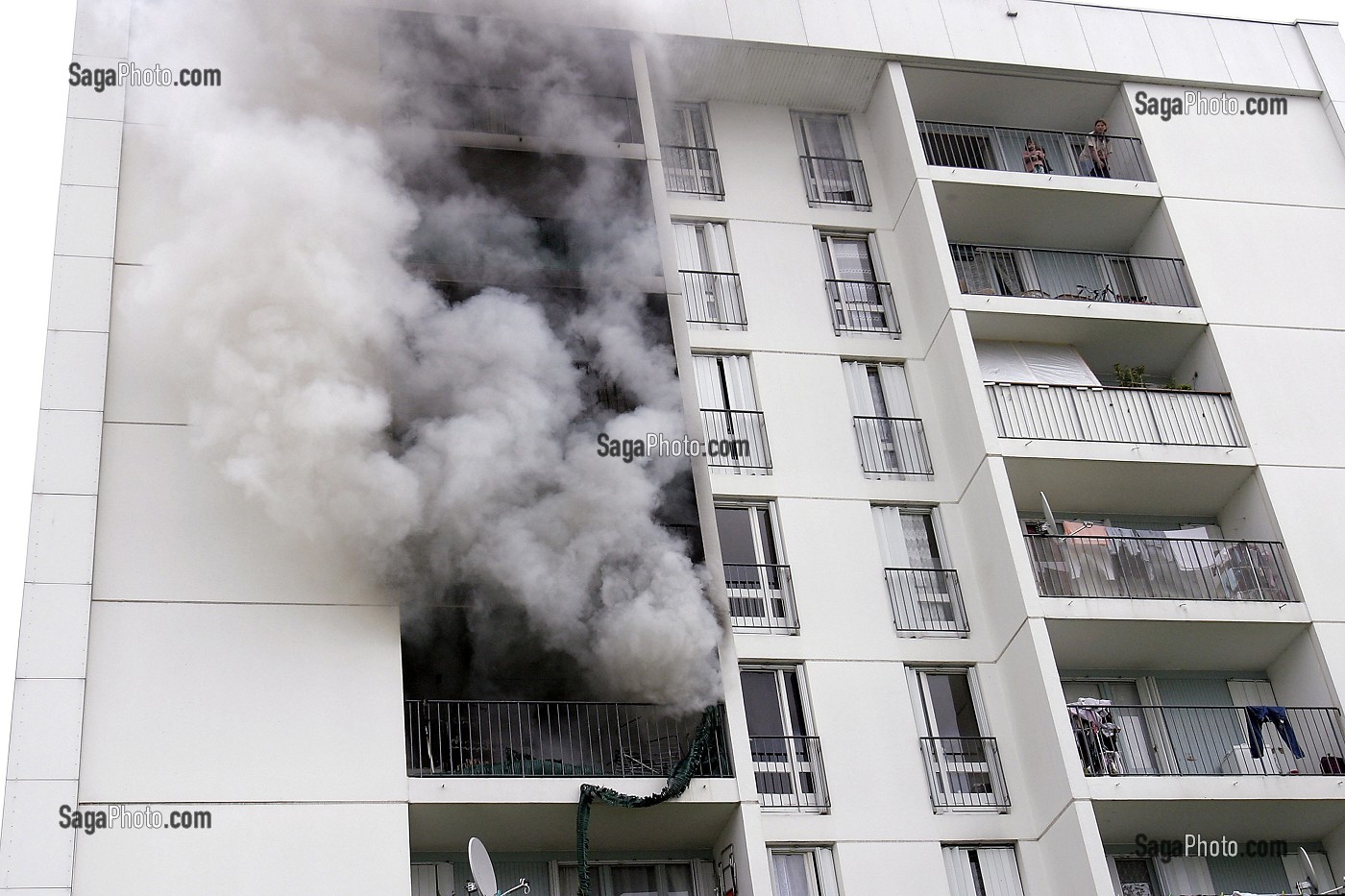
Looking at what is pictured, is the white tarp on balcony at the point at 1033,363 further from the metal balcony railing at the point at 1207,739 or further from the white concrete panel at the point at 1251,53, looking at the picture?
the white concrete panel at the point at 1251,53

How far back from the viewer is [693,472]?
19953mm

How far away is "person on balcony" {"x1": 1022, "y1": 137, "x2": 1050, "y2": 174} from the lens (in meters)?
24.1

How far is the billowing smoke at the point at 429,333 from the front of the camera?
1778 cm

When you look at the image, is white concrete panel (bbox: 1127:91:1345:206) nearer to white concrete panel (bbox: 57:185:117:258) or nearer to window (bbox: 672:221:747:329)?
window (bbox: 672:221:747:329)

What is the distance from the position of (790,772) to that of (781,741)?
38 centimetres

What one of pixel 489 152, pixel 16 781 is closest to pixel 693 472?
pixel 489 152

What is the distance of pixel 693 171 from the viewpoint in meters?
23.1

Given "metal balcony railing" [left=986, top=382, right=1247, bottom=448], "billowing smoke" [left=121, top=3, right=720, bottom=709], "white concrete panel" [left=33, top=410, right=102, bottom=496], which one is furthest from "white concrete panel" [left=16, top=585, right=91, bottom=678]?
"metal balcony railing" [left=986, top=382, right=1247, bottom=448]

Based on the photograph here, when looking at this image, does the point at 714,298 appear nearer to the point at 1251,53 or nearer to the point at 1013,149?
the point at 1013,149

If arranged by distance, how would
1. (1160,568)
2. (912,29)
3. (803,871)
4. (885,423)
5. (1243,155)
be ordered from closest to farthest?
1. (803,871)
2. (1160,568)
3. (885,423)
4. (912,29)
5. (1243,155)

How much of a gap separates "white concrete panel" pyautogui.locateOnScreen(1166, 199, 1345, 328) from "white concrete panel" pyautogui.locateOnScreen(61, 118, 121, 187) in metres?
15.3

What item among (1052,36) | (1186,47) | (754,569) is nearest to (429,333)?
(754,569)

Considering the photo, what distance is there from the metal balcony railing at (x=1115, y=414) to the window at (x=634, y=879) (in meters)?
7.41

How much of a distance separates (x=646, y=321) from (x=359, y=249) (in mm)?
4179
